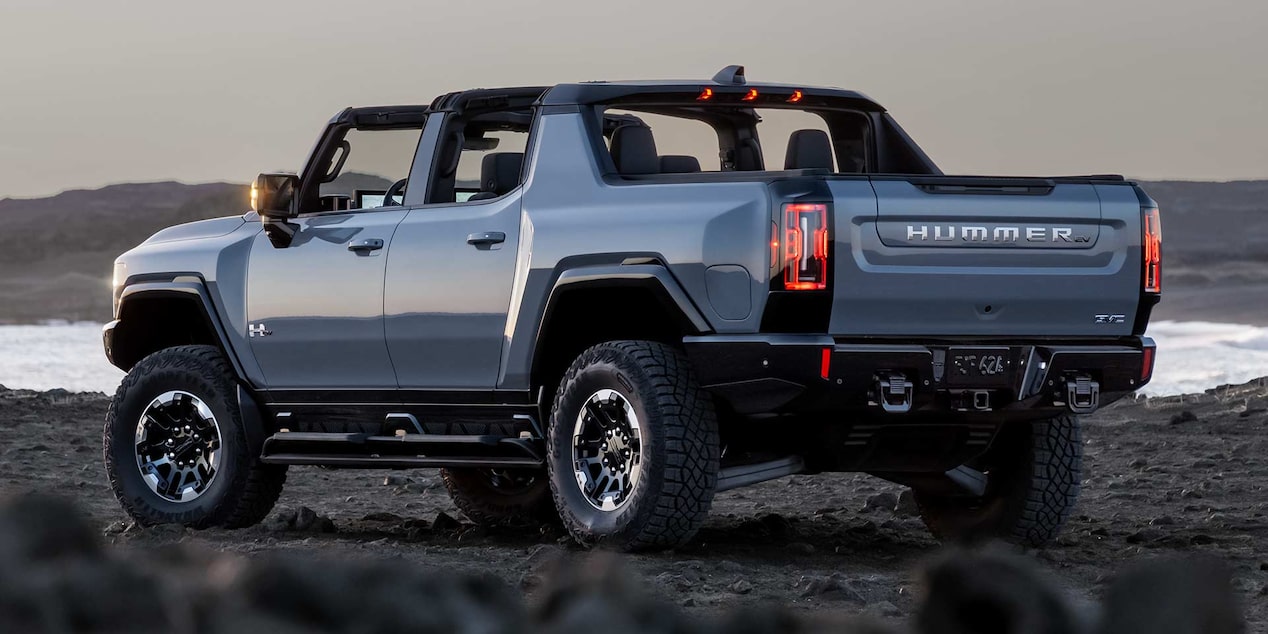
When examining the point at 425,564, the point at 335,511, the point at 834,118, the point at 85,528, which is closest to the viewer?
the point at 85,528

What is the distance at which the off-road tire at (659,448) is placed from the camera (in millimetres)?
6895

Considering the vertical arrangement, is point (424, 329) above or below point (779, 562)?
above

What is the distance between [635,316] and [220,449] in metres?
2.37

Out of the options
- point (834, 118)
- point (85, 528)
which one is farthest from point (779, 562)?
point (85, 528)

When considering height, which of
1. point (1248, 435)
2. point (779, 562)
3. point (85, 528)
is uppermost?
point (85, 528)

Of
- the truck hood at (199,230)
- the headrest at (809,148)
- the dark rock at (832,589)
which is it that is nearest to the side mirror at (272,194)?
the truck hood at (199,230)

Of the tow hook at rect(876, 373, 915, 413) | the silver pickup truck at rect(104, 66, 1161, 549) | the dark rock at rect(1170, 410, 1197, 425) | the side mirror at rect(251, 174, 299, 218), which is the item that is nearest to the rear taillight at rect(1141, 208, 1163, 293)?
the silver pickup truck at rect(104, 66, 1161, 549)

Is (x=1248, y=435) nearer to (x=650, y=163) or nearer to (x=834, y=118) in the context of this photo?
(x=834, y=118)

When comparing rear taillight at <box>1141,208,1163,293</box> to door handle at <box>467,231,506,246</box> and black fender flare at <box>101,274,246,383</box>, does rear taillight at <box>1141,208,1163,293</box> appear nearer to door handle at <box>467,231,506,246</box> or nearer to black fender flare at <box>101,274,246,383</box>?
door handle at <box>467,231,506,246</box>

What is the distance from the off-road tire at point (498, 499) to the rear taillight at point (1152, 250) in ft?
10.8

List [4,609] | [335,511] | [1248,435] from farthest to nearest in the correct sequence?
[1248,435], [335,511], [4,609]

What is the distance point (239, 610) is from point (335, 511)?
25.6 ft

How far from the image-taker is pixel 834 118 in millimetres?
8625

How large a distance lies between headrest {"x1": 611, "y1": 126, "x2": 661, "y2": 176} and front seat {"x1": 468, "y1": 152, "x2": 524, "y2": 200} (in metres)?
0.56
